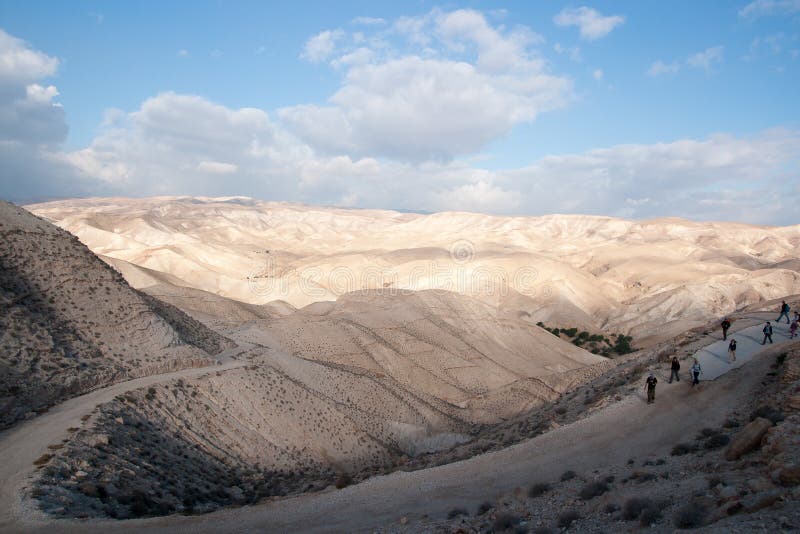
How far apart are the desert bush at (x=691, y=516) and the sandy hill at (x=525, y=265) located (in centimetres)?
4559

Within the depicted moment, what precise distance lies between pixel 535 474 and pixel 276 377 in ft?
40.8

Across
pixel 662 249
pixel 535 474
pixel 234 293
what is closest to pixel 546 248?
pixel 662 249

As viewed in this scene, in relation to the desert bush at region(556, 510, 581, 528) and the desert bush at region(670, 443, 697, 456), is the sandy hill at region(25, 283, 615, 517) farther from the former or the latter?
the desert bush at region(670, 443, 697, 456)

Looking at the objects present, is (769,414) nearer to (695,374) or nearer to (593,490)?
(593,490)

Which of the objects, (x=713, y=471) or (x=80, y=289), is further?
(x=80, y=289)

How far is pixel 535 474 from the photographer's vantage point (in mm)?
12312

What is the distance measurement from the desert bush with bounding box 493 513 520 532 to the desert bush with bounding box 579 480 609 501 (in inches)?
51.5

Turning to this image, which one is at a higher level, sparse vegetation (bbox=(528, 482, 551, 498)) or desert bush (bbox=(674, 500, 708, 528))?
desert bush (bbox=(674, 500, 708, 528))

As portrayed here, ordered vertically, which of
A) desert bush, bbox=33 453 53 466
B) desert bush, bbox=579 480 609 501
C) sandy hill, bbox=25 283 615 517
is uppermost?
desert bush, bbox=579 480 609 501

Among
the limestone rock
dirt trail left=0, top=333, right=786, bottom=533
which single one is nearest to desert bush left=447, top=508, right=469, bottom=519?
dirt trail left=0, top=333, right=786, bottom=533

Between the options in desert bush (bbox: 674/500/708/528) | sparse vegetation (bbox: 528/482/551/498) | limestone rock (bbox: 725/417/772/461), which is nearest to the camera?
desert bush (bbox: 674/500/708/528)

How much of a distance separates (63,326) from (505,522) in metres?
16.3

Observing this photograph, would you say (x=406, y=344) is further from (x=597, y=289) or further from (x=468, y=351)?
(x=597, y=289)

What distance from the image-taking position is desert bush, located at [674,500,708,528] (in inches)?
280
